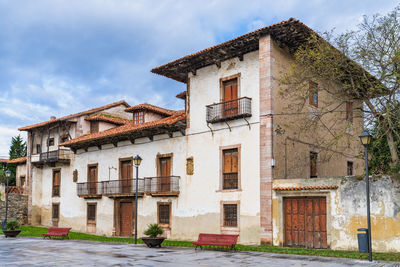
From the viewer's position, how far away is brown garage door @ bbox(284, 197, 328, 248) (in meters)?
17.7

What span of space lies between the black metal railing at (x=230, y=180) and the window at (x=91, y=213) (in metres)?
10.9

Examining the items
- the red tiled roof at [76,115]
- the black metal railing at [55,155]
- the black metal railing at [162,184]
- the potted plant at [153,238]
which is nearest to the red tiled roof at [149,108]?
the red tiled roof at [76,115]

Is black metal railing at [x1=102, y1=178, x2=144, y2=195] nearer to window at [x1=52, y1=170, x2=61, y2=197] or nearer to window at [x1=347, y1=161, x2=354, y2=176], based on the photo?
window at [x1=52, y1=170, x2=61, y2=197]

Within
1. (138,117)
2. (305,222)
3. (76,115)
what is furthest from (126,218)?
(305,222)

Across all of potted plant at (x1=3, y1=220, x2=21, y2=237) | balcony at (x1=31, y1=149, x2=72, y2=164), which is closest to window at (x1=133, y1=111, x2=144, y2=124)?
balcony at (x1=31, y1=149, x2=72, y2=164)

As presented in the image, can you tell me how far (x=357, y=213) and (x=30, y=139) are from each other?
27.9 m

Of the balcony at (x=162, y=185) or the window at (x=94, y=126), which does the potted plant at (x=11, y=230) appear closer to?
the balcony at (x=162, y=185)

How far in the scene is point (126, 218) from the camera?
86.7ft

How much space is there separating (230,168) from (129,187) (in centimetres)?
752

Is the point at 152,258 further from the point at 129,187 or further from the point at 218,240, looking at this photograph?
the point at 129,187

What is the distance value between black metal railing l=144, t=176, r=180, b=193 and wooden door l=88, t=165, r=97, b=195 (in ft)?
16.8

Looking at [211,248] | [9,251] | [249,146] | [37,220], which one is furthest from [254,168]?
[37,220]

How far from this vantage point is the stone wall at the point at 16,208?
34.3 meters

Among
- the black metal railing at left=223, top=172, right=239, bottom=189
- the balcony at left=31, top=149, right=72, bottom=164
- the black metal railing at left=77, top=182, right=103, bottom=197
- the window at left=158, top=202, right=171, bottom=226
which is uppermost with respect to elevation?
the balcony at left=31, top=149, right=72, bottom=164
